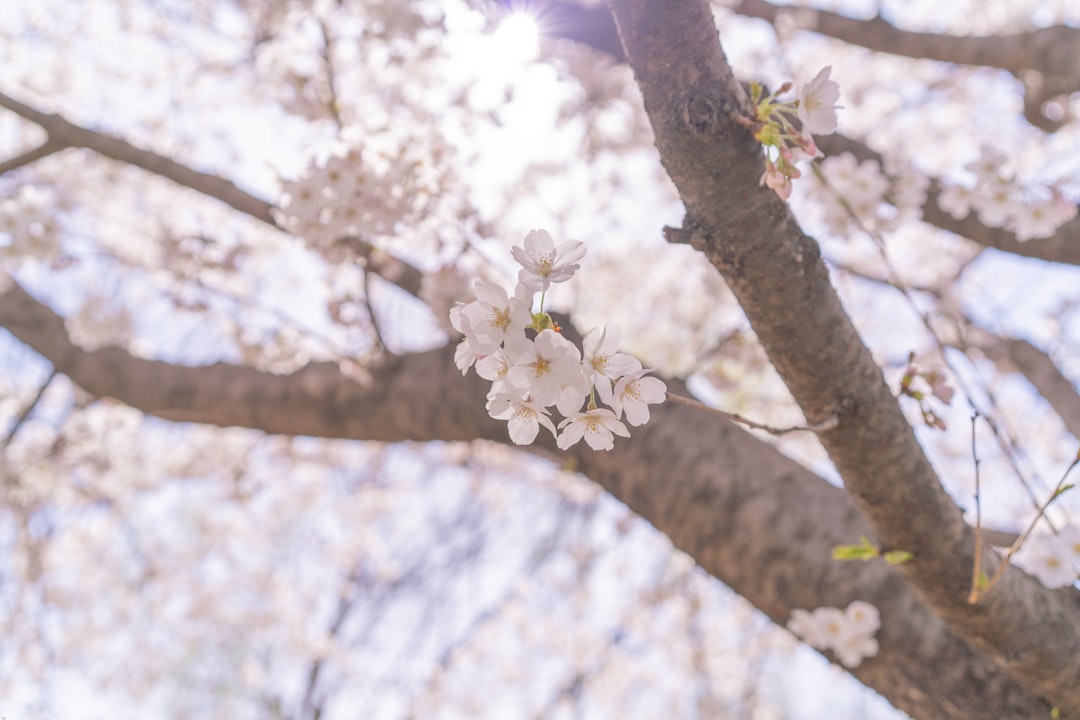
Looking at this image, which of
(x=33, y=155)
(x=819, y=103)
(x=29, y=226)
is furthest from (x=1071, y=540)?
(x=29, y=226)

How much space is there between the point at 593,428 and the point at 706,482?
37.1 inches

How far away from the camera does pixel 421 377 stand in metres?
2.13

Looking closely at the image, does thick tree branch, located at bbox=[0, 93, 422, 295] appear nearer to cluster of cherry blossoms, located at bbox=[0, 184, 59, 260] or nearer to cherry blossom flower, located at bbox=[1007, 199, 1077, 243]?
cluster of cherry blossoms, located at bbox=[0, 184, 59, 260]

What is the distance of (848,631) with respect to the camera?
1.40m

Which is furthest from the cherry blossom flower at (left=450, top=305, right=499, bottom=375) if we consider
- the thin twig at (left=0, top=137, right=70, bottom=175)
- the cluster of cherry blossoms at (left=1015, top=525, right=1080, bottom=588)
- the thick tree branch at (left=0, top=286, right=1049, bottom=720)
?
the thin twig at (left=0, top=137, right=70, bottom=175)

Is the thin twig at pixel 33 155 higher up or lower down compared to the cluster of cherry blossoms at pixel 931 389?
lower down

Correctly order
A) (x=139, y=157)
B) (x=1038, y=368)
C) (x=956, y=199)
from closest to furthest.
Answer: (x=956, y=199), (x=139, y=157), (x=1038, y=368)

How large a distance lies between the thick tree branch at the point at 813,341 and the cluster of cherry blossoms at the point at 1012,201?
1.08m

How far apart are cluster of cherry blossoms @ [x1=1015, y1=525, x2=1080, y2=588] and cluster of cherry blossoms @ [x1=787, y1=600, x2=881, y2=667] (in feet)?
1.00

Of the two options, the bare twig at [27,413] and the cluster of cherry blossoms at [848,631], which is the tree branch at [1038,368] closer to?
the cluster of cherry blossoms at [848,631]

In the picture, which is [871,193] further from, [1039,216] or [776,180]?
[776,180]

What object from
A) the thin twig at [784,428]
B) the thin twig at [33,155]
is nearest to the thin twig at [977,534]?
the thin twig at [784,428]

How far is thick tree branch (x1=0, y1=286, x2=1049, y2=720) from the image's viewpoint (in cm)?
139

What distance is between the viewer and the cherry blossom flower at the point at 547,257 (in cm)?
68
